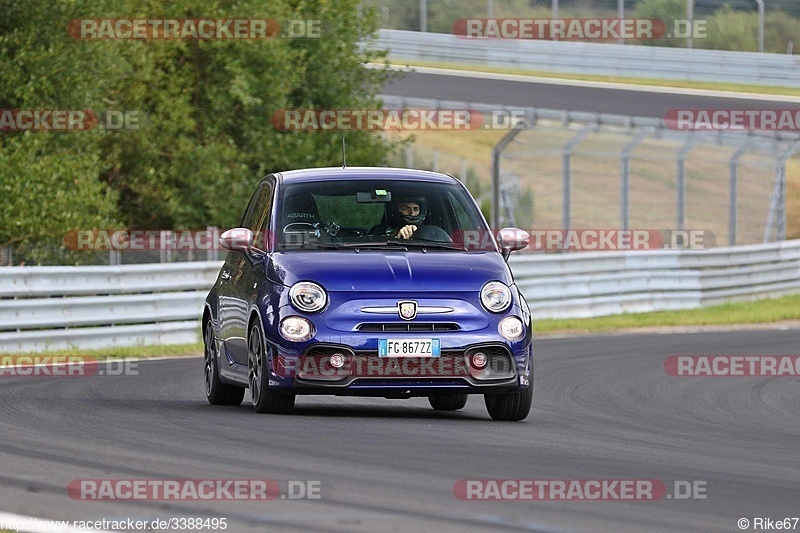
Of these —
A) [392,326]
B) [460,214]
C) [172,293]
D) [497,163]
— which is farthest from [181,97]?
[392,326]

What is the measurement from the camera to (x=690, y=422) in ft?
37.9

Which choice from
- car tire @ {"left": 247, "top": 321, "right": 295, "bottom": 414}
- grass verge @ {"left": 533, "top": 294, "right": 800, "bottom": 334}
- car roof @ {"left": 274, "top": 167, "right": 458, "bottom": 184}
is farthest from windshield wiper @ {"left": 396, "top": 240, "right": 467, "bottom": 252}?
grass verge @ {"left": 533, "top": 294, "right": 800, "bottom": 334}

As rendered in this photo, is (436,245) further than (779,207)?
No

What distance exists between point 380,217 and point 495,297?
1194 millimetres

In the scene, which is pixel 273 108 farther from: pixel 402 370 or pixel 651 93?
pixel 402 370

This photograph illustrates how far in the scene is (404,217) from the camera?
11.6 m

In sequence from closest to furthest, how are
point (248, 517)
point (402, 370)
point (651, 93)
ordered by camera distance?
point (248, 517) → point (402, 370) → point (651, 93)

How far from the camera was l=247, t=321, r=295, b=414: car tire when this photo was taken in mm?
10875

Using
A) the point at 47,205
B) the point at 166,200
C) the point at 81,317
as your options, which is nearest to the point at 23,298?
the point at 81,317

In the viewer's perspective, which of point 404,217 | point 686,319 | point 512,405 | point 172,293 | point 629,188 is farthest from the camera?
point 629,188

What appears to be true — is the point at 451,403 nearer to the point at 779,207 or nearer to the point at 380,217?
the point at 380,217

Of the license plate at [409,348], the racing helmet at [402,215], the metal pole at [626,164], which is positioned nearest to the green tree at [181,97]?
the metal pole at [626,164]

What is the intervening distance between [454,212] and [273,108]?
18972 mm

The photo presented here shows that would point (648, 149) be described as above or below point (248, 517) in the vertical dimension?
below
